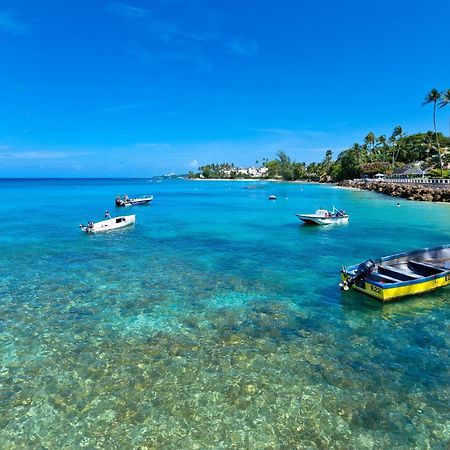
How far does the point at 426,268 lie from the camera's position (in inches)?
760

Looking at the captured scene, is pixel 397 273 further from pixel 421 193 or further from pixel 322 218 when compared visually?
pixel 421 193

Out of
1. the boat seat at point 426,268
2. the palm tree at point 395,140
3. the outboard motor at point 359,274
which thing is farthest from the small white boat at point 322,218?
the palm tree at point 395,140

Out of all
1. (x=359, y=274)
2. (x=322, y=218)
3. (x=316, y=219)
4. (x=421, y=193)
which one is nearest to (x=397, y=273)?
(x=359, y=274)

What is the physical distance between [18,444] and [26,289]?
39.2 feet

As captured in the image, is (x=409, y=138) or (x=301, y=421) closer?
(x=301, y=421)

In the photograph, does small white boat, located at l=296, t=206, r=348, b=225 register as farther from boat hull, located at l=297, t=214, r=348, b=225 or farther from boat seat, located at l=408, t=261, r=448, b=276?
boat seat, located at l=408, t=261, r=448, b=276

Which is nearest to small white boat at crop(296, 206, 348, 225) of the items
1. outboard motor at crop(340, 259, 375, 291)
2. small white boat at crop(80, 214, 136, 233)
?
small white boat at crop(80, 214, 136, 233)

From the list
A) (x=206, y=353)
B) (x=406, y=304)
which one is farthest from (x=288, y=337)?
(x=406, y=304)

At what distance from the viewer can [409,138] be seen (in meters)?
160

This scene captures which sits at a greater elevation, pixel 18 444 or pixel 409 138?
pixel 409 138

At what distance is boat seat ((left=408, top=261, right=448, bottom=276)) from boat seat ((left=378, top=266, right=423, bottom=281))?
95 cm

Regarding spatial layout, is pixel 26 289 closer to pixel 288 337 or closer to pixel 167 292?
pixel 167 292

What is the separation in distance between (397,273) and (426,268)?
2459 mm

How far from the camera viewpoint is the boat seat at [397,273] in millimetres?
17725
